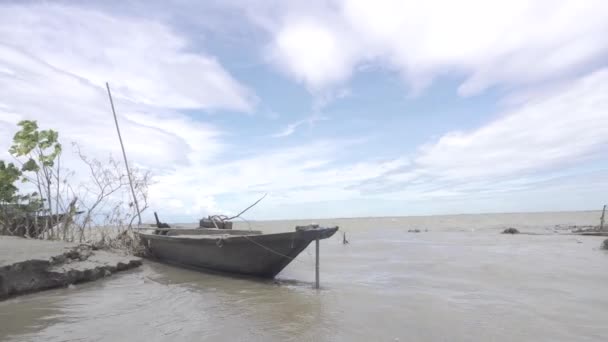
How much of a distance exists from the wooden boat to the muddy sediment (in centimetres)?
180

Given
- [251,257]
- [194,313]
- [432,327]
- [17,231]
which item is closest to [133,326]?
[194,313]

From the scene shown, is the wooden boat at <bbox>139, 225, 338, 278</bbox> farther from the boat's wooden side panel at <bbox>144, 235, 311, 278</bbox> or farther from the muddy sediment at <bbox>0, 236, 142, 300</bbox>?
the muddy sediment at <bbox>0, 236, 142, 300</bbox>

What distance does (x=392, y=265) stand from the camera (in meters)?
11.7

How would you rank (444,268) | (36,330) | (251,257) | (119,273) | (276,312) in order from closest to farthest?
(36,330), (276,312), (251,257), (119,273), (444,268)

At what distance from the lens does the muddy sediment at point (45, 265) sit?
714cm

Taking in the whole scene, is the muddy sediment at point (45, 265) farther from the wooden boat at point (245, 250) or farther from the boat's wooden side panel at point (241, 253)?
the boat's wooden side panel at point (241, 253)

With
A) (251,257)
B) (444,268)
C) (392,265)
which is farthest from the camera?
(392,265)

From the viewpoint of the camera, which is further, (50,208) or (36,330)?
(50,208)

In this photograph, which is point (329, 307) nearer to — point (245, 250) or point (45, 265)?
point (245, 250)

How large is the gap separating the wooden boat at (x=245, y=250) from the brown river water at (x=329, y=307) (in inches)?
12.7

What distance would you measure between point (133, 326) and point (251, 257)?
10.8ft

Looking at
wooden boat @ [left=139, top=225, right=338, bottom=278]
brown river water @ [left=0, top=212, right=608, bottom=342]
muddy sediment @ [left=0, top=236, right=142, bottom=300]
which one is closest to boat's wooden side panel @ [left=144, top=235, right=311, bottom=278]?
wooden boat @ [left=139, top=225, right=338, bottom=278]

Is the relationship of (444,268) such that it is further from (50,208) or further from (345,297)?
(50,208)

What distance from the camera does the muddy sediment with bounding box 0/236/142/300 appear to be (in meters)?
7.14
